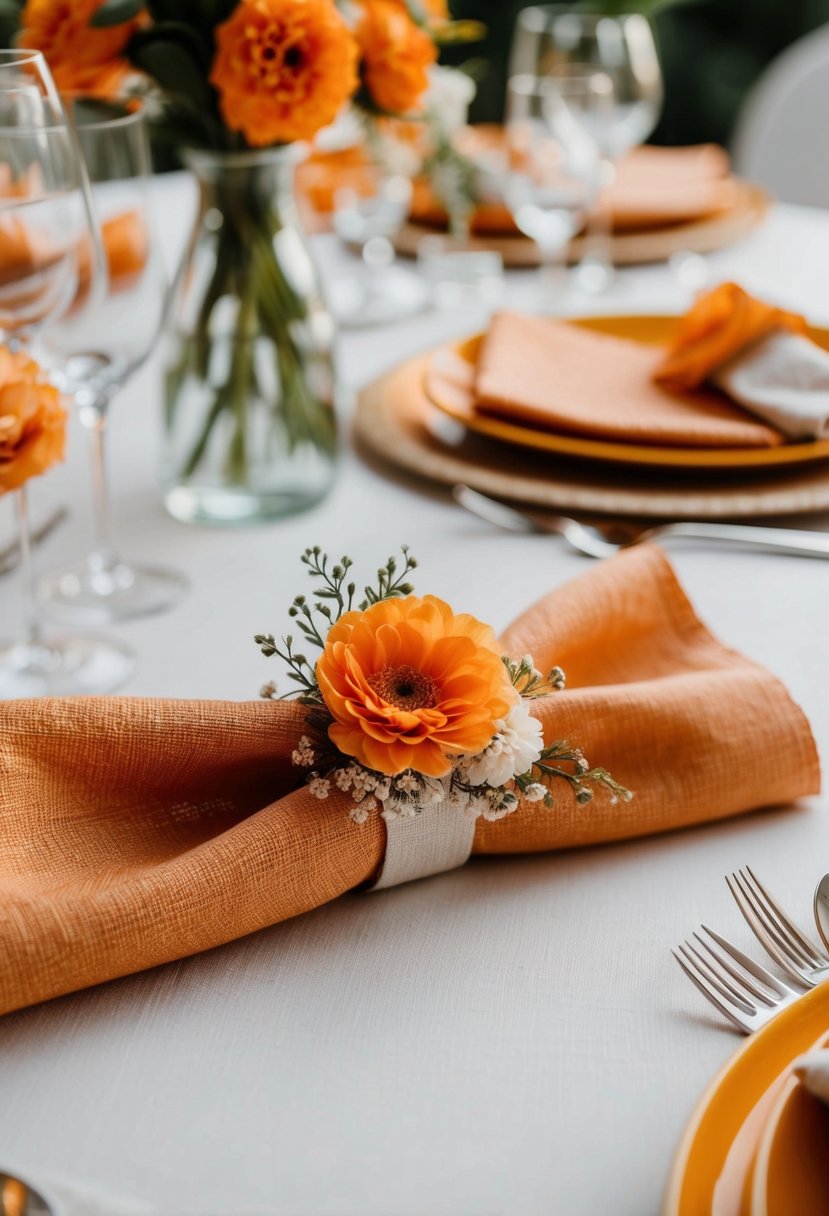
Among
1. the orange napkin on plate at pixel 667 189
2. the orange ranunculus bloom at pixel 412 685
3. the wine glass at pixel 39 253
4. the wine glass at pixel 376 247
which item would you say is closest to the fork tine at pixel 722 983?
the orange ranunculus bloom at pixel 412 685

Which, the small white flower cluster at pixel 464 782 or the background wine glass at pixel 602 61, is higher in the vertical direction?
the background wine glass at pixel 602 61

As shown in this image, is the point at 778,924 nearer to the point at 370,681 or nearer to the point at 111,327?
the point at 370,681

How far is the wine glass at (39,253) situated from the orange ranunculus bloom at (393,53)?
1.00 ft

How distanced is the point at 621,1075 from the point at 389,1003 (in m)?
0.10

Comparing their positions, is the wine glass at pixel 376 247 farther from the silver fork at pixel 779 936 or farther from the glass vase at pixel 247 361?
the silver fork at pixel 779 936

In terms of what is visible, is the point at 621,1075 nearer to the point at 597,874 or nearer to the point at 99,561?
the point at 597,874

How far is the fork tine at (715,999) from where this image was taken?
1.74 ft

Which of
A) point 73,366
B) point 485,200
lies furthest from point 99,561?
point 485,200

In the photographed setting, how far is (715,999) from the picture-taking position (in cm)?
54

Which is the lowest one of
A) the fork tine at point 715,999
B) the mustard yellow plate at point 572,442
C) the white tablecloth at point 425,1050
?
the white tablecloth at point 425,1050

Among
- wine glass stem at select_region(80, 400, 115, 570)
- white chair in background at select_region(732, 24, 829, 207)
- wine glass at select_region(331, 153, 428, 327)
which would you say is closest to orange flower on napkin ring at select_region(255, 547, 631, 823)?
wine glass stem at select_region(80, 400, 115, 570)

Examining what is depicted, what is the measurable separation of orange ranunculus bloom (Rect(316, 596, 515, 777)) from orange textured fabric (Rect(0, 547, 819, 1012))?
0.17ft

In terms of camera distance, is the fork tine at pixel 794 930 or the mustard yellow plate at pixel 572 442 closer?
the fork tine at pixel 794 930

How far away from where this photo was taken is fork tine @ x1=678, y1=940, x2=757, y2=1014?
537mm
